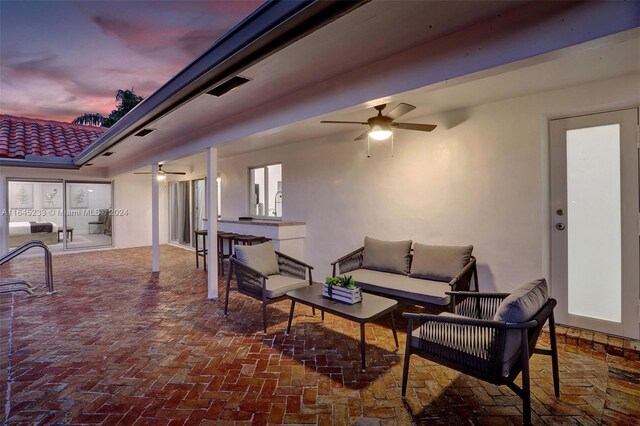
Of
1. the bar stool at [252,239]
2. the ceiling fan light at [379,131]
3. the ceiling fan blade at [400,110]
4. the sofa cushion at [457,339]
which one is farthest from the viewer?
the bar stool at [252,239]

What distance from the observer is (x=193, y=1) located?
5496 mm

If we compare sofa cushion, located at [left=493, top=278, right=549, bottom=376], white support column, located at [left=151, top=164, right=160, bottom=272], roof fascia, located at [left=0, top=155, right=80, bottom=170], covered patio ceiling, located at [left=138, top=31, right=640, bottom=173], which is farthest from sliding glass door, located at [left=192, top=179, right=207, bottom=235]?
sofa cushion, located at [left=493, top=278, right=549, bottom=376]

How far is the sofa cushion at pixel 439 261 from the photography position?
3805mm

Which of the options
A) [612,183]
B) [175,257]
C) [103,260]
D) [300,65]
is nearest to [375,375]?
[300,65]

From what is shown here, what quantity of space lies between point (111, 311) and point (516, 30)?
540 cm

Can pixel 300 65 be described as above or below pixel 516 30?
above

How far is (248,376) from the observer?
270 cm

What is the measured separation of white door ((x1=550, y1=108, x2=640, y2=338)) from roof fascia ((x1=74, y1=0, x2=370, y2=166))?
331 cm

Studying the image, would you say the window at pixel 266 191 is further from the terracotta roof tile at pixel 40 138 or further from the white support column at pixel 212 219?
the terracotta roof tile at pixel 40 138

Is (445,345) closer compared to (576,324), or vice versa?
(445,345)

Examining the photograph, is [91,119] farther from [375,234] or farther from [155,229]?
[375,234]

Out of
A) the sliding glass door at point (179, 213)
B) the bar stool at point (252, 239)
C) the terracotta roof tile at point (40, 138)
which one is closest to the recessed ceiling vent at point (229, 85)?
the bar stool at point (252, 239)

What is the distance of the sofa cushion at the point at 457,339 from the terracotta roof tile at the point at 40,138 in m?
9.14

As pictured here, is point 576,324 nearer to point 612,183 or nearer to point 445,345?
point 612,183
